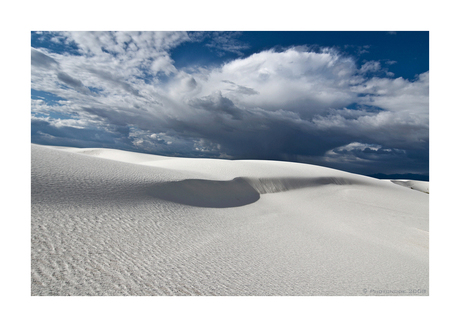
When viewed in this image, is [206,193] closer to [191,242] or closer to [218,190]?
[218,190]

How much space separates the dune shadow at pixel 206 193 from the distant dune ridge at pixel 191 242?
0.06 m

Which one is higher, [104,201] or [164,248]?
[104,201]

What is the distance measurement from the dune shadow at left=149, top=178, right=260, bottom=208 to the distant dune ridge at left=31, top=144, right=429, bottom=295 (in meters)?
0.06

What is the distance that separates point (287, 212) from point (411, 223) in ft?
19.4

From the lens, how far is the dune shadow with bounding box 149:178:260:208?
796 centimetres

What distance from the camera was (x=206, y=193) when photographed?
9.49m

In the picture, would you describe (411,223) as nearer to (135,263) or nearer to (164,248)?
(164,248)

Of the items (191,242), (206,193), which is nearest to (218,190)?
(206,193)

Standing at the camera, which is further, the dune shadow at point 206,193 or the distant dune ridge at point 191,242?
the dune shadow at point 206,193

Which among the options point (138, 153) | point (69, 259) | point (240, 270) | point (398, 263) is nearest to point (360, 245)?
point (398, 263)

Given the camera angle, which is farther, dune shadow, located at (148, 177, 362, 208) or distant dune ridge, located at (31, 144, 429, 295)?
dune shadow, located at (148, 177, 362, 208)

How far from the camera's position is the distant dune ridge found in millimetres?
3326

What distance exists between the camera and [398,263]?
569 centimetres

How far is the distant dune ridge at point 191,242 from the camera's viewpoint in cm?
333
